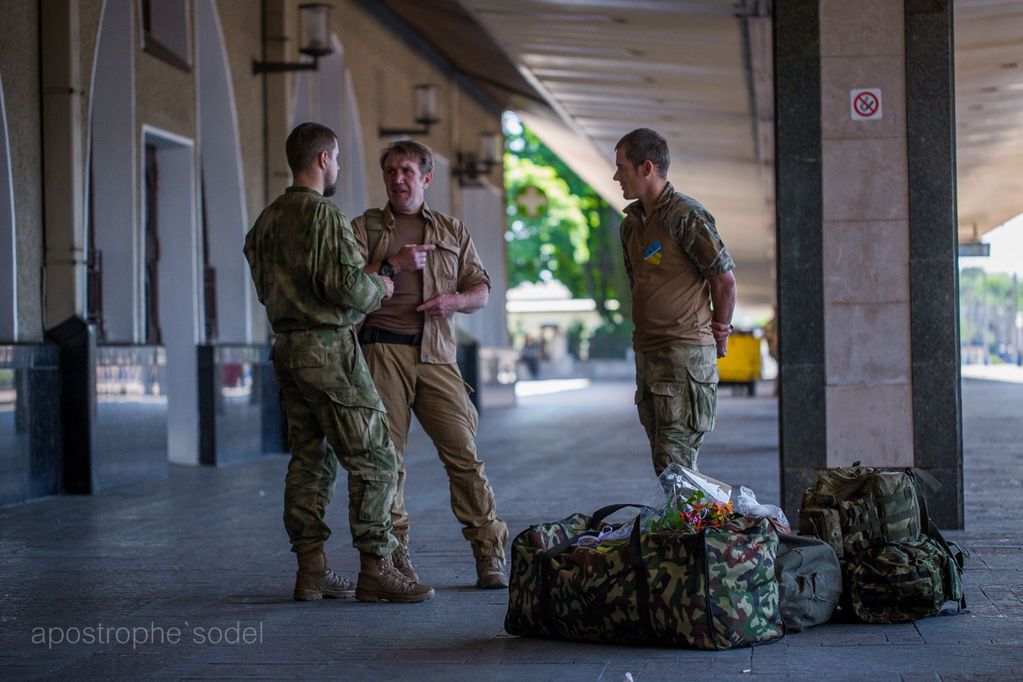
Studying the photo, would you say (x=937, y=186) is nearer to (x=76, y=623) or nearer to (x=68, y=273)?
(x=76, y=623)

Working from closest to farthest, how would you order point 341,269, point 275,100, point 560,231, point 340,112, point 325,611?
point 341,269 < point 325,611 < point 275,100 < point 340,112 < point 560,231

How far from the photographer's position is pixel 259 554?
7.42m

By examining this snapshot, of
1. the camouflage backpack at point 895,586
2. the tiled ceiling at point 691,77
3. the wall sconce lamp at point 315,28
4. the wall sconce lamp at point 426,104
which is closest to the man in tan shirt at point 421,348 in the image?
the camouflage backpack at point 895,586

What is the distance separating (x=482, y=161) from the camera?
24.6 meters

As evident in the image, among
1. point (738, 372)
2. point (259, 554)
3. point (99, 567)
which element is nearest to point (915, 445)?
point (259, 554)

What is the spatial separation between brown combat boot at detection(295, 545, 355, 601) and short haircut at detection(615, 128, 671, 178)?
210 centimetres

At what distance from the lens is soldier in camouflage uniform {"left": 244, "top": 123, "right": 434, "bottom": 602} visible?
5.66m

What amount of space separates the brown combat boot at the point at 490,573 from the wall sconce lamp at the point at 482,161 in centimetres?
1878

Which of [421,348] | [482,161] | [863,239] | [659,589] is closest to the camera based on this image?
[659,589]

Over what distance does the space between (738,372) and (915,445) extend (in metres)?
21.1

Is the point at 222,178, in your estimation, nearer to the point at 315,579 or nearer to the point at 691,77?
the point at 691,77

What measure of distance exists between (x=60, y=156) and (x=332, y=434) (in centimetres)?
584

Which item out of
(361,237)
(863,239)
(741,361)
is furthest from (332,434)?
(741,361)

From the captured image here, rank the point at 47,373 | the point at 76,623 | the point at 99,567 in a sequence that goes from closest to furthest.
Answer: the point at 76,623, the point at 99,567, the point at 47,373
